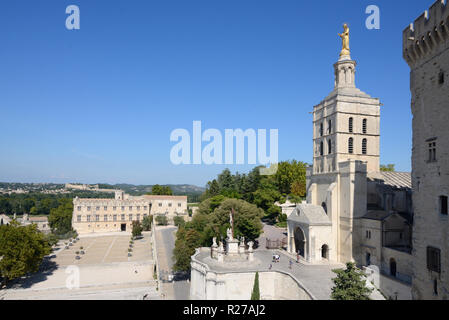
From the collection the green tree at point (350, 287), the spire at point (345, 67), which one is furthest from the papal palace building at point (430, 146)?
the spire at point (345, 67)

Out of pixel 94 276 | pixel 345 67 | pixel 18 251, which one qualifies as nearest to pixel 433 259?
pixel 345 67

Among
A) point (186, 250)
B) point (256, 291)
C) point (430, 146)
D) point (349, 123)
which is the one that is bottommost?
point (256, 291)

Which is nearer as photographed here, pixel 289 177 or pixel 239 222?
pixel 239 222

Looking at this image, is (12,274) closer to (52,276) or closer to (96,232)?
(52,276)

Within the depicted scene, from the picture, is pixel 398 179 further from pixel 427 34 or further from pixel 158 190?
pixel 158 190

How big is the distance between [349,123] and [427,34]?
18181 millimetres

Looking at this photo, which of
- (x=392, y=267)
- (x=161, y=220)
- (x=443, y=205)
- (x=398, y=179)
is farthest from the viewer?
(x=161, y=220)

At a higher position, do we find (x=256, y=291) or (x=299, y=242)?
(x=299, y=242)

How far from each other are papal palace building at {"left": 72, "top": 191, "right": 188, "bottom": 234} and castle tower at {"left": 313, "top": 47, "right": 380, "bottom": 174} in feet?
182

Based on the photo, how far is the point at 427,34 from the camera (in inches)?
698

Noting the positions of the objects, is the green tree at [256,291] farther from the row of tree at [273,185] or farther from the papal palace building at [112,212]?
the papal palace building at [112,212]

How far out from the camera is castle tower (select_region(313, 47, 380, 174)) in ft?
115

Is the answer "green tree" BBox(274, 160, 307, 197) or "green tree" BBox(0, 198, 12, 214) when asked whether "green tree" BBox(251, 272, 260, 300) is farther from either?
"green tree" BBox(0, 198, 12, 214)

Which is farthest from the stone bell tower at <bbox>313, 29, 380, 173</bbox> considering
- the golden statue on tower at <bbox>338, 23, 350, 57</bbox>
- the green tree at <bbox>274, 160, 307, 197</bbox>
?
the green tree at <bbox>274, 160, 307, 197</bbox>
